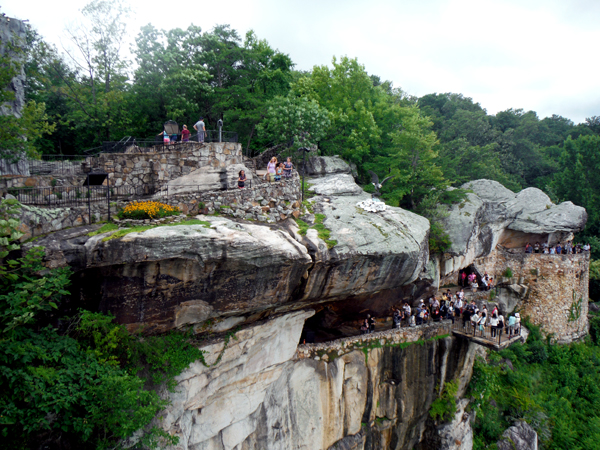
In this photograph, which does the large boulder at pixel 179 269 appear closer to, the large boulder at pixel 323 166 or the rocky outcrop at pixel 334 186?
the rocky outcrop at pixel 334 186

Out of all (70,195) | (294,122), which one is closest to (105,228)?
(70,195)

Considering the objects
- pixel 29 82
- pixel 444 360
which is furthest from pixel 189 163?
pixel 29 82

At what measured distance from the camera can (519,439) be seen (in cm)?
1742

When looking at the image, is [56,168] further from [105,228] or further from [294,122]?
[294,122]

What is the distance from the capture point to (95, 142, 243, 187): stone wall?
45.2 feet

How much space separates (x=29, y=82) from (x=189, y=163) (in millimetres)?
16066

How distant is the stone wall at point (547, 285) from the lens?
75.3 ft

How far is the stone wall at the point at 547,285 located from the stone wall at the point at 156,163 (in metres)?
18.7

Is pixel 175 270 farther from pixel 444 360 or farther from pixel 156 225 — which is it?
pixel 444 360

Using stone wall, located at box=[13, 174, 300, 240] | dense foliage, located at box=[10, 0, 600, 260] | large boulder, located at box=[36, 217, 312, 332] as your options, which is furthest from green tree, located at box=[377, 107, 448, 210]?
large boulder, located at box=[36, 217, 312, 332]

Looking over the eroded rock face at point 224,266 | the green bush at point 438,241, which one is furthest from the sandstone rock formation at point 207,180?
the green bush at point 438,241

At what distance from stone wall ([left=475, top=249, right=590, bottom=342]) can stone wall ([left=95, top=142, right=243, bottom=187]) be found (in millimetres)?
18724

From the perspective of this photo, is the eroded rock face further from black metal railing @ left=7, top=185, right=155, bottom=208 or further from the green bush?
the green bush

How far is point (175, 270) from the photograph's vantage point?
382 inches
